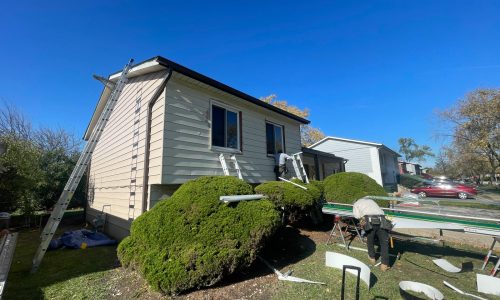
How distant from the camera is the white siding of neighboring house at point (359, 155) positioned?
942 inches

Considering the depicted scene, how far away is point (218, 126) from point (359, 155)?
21.5m

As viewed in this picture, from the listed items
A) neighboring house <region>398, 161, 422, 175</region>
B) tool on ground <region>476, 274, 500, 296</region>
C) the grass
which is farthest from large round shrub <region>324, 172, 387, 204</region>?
neighboring house <region>398, 161, 422, 175</region>

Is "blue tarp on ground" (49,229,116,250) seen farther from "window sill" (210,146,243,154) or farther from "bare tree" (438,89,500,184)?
"bare tree" (438,89,500,184)

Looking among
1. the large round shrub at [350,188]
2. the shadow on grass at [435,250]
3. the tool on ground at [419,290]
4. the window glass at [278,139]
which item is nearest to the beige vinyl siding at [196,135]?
the window glass at [278,139]

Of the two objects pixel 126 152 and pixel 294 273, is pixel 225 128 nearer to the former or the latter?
pixel 126 152

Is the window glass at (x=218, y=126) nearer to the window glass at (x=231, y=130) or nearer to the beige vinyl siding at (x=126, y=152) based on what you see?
the window glass at (x=231, y=130)

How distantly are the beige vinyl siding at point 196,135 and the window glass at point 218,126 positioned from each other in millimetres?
248

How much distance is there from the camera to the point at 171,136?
6.25 meters

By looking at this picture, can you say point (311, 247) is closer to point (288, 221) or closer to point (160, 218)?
point (288, 221)

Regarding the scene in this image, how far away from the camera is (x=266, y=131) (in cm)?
981

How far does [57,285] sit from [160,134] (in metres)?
3.66

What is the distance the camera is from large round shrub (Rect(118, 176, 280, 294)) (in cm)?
368

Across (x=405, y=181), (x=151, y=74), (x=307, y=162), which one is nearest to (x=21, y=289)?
(x=151, y=74)

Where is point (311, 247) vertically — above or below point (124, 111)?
below
